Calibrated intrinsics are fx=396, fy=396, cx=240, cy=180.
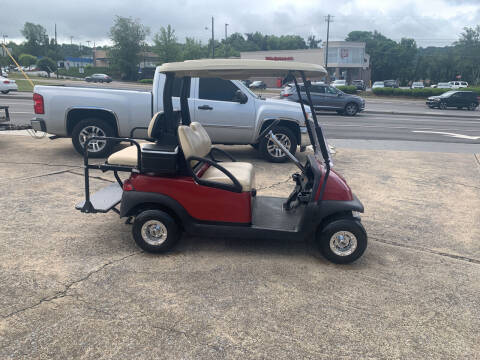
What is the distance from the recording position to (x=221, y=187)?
4020 millimetres

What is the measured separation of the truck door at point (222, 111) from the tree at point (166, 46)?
55610 millimetres

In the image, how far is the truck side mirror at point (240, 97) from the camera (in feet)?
26.8

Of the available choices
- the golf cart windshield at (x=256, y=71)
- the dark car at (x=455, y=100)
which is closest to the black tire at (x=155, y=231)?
the golf cart windshield at (x=256, y=71)

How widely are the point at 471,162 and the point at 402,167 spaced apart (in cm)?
208

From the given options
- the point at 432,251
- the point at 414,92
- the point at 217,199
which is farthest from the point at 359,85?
the point at 217,199

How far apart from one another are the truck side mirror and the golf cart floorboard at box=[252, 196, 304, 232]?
12.3 feet

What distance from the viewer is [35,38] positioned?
9631 centimetres

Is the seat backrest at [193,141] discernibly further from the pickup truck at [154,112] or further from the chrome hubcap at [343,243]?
the pickup truck at [154,112]

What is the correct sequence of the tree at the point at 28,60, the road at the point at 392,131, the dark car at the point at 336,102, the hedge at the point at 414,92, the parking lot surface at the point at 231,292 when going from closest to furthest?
1. the parking lot surface at the point at 231,292
2. the road at the point at 392,131
3. the dark car at the point at 336,102
4. the hedge at the point at 414,92
5. the tree at the point at 28,60

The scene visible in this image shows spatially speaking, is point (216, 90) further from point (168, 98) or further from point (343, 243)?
point (343, 243)

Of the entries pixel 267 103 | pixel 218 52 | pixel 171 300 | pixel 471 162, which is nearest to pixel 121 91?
pixel 267 103

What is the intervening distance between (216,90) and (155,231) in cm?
481

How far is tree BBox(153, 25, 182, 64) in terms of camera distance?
60.6m

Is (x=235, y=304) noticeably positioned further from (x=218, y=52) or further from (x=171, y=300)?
(x=218, y=52)
